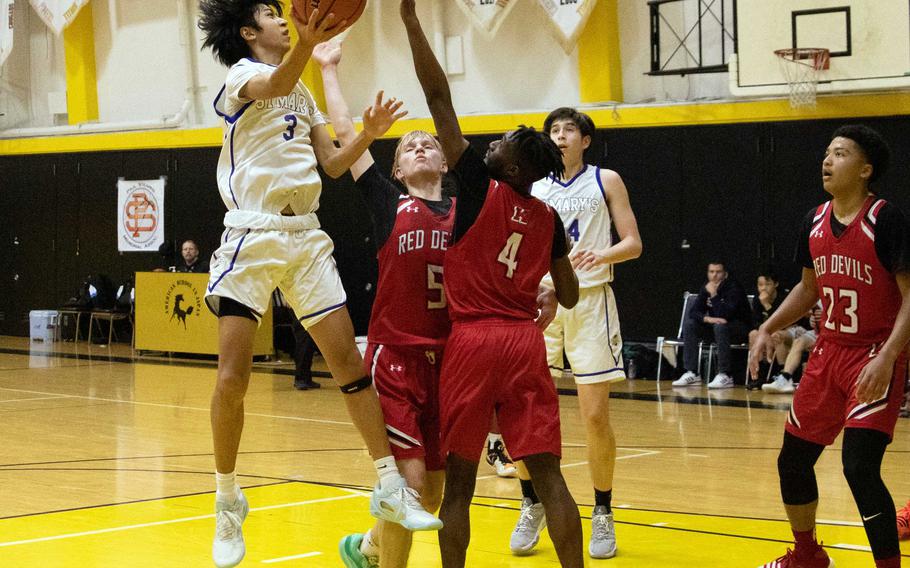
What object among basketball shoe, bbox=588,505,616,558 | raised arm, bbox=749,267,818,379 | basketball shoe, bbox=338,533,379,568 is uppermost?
raised arm, bbox=749,267,818,379

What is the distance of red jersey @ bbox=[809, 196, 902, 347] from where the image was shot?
468 centimetres

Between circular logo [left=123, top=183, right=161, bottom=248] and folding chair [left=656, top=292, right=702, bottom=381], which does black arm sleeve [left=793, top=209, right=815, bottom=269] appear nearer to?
folding chair [left=656, top=292, right=702, bottom=381]

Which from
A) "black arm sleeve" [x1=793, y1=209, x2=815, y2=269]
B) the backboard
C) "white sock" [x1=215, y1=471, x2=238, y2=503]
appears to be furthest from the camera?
the backboard

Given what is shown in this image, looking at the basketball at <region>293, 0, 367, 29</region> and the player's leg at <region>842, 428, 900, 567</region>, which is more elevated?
the basketball at <region>293, 0, 367, 29</region>

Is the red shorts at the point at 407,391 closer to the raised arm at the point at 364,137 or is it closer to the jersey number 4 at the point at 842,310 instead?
the raised arm at the point at 364,137

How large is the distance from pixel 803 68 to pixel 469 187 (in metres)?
9.09

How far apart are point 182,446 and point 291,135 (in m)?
4.85

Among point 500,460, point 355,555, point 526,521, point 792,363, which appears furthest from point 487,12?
point 355,555

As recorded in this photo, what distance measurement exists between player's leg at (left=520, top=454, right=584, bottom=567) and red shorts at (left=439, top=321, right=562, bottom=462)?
52 millimetres

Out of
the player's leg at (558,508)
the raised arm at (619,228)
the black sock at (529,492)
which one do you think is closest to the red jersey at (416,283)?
the player's leg at (558,508)

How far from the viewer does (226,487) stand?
4738 mm

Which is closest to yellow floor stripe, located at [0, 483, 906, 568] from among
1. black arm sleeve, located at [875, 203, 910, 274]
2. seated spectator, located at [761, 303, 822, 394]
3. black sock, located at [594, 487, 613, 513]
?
black sock, located at [594, 487, 613, 513]

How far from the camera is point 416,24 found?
169 inches

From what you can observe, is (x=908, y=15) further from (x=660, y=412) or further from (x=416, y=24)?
(x=416, y=24)
